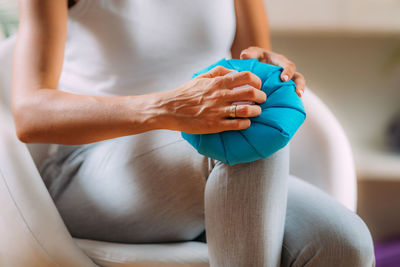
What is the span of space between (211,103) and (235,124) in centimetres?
4

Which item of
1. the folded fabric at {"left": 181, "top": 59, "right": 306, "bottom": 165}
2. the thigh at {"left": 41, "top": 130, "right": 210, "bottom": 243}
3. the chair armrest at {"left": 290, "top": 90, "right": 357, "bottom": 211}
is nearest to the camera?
the folded fabric at {"left": 181, "top": 59, "right": 306, "bottom": 165}

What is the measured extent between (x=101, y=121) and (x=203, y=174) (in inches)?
6.3

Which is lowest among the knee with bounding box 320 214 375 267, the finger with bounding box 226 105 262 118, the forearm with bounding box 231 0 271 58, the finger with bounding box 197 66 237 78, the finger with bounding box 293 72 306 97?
the knee with bounding box 320 214 375 267

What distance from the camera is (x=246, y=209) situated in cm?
49

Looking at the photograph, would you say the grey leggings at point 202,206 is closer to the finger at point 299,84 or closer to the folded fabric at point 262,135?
the folded fabric at point 262,135

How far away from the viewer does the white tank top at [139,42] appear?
0.64m

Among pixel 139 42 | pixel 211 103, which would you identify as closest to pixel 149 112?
pixel 211 103

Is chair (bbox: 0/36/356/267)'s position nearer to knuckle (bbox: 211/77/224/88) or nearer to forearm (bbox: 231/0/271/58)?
knuckle (bbox: 211/77/224/88)

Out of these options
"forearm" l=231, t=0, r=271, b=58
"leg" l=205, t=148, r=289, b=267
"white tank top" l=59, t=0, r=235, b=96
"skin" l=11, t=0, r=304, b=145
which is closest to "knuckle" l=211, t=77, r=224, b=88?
"skin" l=11, t=0, r=304, b=145

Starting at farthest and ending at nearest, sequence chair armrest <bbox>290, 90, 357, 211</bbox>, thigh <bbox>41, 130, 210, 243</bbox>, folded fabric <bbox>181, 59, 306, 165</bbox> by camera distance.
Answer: chair armrest <bbox>290, 90, 357, 211</bbox> < thigh <bbox>41, 130, 210, 243</bbox> < folded fabric <bbox>181, 59, 306, 165</bbox>

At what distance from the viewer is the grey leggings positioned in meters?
0.50

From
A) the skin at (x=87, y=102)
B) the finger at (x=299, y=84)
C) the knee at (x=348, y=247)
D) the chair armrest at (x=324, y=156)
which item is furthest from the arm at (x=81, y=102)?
the chair armrest at (x=324, y=156)

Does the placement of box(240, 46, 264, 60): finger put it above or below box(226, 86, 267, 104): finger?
above

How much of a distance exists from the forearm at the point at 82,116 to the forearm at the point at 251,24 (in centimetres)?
36
